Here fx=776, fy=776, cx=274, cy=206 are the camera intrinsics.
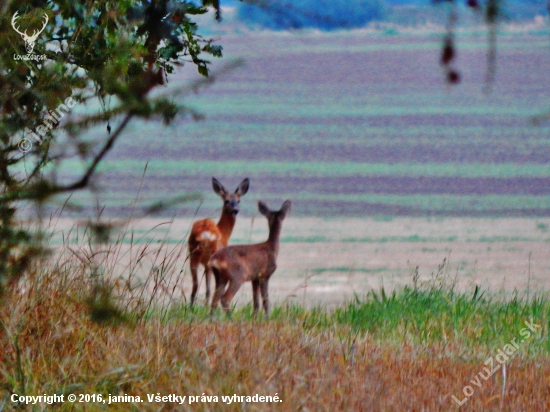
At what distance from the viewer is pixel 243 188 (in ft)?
24.9

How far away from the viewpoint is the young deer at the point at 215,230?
7.57 m

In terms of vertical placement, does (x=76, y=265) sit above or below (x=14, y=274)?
below

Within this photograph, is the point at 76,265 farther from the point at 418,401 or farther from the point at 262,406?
the point at 418,401

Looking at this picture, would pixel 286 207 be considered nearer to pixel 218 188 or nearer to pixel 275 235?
pixel 275 235

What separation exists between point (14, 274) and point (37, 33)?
1226 millimetres

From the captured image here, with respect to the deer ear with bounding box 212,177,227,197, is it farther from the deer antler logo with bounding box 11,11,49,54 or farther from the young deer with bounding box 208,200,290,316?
the deer antler logo with bounding box 11,11,49,54

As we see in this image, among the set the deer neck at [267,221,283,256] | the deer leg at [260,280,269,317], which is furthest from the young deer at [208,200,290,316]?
the deer neck at [267,221,283,256]

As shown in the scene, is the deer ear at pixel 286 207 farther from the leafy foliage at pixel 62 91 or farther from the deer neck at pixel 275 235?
the leafy foliage at pixel 62 91

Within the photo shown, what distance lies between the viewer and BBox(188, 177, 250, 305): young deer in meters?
7.57

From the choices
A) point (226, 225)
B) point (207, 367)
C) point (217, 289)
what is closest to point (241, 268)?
point (217, 289)

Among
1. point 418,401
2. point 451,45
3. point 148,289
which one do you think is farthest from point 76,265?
point 451,45

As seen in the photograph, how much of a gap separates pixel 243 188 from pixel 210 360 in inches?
129

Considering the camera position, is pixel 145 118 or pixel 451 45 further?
pixel 145 118

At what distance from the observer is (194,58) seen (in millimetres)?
4570
